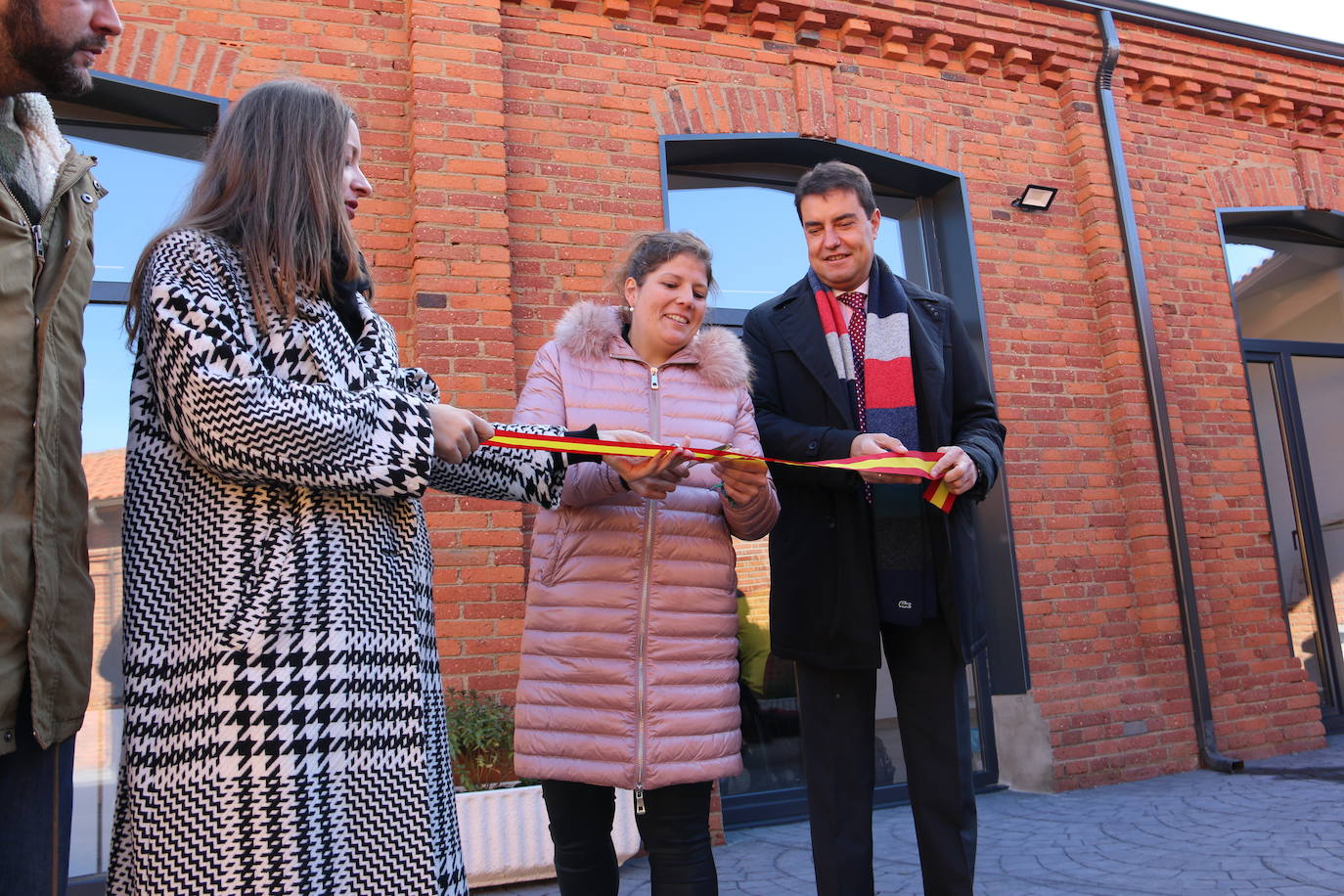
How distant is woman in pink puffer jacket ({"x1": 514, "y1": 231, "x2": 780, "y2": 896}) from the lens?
2.48 metres

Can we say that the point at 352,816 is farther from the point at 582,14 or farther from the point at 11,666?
the point at 582,14

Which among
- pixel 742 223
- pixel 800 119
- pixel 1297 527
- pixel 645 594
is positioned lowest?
pixel 645 594

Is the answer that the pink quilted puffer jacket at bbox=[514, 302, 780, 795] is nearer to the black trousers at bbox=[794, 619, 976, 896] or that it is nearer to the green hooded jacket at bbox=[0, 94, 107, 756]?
the black trousers at bbox=[794, 619, 976, 896]

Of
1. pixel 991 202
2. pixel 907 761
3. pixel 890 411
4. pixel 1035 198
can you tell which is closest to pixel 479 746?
pixel 907 761

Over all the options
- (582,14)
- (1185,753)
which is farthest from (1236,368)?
(582,14)

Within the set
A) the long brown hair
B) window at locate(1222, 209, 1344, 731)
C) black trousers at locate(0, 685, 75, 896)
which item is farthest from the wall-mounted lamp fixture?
black trousers at locate(0, 685, 75, 896)

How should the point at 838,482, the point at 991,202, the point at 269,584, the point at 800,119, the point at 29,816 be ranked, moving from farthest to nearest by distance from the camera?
the point at 991,202, the point at 800,119, the point at 838,482, the point at 269,584, the point at 29,816

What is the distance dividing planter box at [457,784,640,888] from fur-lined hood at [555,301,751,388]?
2.16 m

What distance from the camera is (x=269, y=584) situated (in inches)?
63.3

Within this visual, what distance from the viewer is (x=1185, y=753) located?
Result: 6.06m

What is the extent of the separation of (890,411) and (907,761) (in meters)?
0.99

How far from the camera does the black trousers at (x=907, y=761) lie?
2.64 m

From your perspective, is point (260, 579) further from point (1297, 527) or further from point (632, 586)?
point (1297, 527)

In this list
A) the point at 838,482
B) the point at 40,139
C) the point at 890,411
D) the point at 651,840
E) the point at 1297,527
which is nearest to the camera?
the point at 40,139
